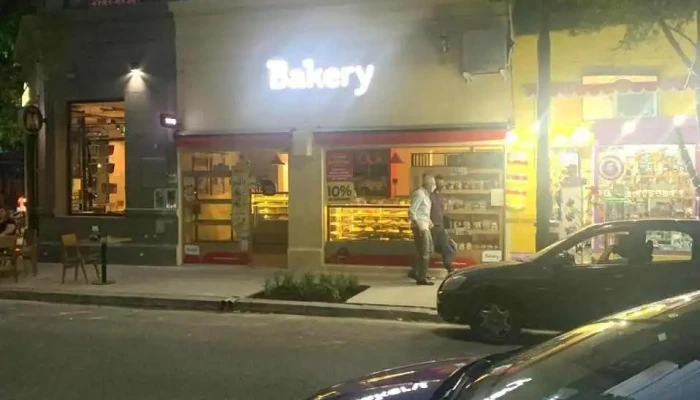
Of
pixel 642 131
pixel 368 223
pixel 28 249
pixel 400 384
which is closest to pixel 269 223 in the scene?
pixel 368 223

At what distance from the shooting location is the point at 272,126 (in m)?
17.1

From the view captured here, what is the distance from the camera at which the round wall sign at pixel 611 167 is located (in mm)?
15141

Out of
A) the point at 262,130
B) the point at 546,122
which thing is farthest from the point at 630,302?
the point at 262,130

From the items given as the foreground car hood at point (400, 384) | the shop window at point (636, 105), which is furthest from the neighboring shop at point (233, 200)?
the foreground car hood at point (400, 384)

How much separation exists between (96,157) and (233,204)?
3.59m

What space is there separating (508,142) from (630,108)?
89.3 inches

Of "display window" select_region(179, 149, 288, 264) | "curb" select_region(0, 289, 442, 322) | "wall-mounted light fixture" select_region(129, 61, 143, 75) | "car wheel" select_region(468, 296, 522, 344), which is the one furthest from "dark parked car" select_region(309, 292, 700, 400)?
"wall-mounted light fixture" select_region(129, 61, 143, 75)

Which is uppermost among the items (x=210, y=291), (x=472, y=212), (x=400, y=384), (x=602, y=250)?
(x=472, y=212)

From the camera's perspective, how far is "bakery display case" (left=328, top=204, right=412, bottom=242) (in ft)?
53.6

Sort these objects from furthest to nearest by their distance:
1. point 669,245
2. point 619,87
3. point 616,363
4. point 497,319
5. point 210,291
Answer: point 619,87, point 210,291, point 669,245, point 497,319, point 616,363

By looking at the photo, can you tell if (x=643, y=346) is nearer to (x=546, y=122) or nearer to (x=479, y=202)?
(x=546, y=122)

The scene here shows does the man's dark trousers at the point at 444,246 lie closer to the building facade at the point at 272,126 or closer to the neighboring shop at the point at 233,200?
the building facade at the point at 272,126

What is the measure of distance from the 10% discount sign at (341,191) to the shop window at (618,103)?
15.4 ft

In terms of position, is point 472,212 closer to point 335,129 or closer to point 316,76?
point 335,129
